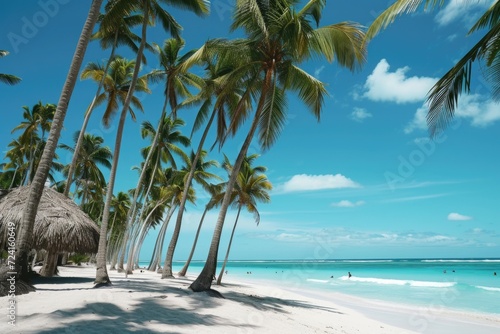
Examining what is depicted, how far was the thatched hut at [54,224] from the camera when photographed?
11.2m

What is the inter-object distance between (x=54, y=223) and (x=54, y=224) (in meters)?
0.04

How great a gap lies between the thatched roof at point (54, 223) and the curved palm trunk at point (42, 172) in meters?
2.91

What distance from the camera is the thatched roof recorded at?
1125cm

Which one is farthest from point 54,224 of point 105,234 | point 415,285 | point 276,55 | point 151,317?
point 415,285

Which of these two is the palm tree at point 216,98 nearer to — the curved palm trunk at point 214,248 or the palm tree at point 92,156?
the curved palm trunk at point 214,248

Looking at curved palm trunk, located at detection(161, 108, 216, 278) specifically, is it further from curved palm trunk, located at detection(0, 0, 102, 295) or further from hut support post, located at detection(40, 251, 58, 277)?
curved palm trunk, located at detection(0, 0, 102, 295)

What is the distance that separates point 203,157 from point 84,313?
803 inches

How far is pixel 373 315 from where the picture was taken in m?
14.3

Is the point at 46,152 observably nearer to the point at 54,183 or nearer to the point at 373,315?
the point at 373,315

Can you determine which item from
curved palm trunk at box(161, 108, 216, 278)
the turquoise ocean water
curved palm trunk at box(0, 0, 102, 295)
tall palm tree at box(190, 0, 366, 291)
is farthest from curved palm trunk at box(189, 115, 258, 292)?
the turquoise ocean water

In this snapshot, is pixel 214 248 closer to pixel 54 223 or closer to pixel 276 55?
pixel 54 223

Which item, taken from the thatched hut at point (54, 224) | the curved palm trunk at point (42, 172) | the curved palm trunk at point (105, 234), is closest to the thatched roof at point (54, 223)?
the thatched hut at point (54, 224)

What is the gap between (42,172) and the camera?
843 cm

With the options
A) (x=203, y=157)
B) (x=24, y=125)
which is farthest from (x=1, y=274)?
(x=24, y=125)
